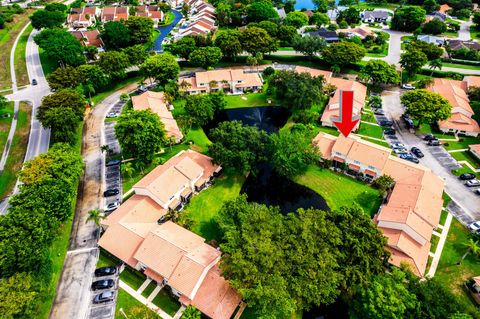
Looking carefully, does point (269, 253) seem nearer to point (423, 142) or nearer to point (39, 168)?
point (39, 168)

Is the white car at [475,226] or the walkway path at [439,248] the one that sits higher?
the white car at [475,226]

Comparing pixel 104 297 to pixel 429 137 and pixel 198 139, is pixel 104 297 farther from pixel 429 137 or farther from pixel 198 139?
pixel 429 137

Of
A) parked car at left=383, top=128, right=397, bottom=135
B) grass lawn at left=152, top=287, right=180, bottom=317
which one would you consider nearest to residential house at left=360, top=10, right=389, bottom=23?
parked car at left=383, top=128, right=397, bottom=135

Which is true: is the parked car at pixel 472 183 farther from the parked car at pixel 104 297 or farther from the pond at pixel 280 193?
the parked car at pixel 104 297

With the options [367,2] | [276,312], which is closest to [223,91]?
[276,312]

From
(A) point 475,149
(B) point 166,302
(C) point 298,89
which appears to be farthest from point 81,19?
(A) point 475,149

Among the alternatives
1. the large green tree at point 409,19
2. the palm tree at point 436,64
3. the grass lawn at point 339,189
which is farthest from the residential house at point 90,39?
the large green tree at point 409,19
